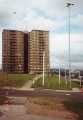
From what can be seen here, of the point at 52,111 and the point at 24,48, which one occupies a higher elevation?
the point at 24,48

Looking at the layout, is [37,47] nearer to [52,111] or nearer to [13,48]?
[13,48]

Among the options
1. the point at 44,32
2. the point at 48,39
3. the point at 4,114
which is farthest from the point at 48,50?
the point at 4,114

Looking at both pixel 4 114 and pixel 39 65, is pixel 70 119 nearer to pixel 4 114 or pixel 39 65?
pixel 4 114

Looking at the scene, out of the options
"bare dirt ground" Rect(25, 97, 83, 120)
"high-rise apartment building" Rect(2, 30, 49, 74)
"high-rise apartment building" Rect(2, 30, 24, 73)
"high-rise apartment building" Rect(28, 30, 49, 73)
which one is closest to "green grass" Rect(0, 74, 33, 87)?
"high-rise apartment building" Rect(28, 30, 49, 73)

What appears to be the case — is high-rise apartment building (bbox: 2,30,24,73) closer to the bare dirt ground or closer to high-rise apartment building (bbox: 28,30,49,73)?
high-rise apartment building (bbox: 28,30,49,73)

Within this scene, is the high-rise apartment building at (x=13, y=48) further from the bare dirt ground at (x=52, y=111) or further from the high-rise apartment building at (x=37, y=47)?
the bare dirt ground at (x=52, y=111)

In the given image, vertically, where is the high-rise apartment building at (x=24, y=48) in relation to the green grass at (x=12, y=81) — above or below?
above

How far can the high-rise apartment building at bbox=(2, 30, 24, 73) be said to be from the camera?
386ft

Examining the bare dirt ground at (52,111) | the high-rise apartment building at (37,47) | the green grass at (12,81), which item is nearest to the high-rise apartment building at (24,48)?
the high-rise apartment building at (37,47)

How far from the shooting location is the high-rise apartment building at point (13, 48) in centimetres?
11759

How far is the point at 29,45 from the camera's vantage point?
400ft

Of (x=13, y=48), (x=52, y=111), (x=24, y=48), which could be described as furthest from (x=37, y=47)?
(x=52, y=111)

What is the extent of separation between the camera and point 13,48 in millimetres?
120125

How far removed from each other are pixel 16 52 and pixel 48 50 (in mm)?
13615
